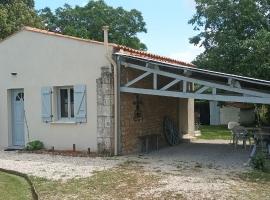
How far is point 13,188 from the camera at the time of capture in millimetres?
9523

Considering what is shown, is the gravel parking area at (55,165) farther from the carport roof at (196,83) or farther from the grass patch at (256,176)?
the grass patch at (256,176)

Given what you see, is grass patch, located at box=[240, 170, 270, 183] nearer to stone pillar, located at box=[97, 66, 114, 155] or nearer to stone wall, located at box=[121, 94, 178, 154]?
stone wall, located at box=[121, 94, 178, 154]

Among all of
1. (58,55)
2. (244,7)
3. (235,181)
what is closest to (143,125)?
(58,55)

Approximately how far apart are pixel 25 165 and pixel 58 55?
A: 4399 mm

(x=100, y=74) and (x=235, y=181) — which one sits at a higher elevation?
(x=100, y=74)

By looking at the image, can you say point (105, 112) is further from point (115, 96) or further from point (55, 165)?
point (55, 165)

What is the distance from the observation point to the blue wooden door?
645 inches

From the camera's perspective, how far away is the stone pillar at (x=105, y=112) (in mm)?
13906

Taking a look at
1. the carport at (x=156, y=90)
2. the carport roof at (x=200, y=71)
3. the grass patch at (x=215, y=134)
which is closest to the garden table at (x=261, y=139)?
the carport at (x=156, y=90)

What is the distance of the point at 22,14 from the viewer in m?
28.4

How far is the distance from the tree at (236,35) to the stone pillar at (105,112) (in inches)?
417

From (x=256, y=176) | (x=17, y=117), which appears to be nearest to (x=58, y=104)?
(x=17, y=117)

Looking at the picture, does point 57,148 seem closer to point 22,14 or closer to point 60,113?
point 60,113

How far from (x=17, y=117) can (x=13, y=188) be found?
7.36m
